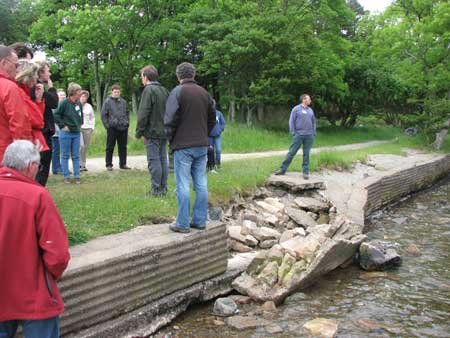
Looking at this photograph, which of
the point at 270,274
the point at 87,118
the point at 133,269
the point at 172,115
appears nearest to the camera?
the point at 133,269

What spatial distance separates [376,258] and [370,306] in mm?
1663

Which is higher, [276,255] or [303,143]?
[303,143]

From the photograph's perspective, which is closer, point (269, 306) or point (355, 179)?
point (269, 306)

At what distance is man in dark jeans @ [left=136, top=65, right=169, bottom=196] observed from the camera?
306 inches

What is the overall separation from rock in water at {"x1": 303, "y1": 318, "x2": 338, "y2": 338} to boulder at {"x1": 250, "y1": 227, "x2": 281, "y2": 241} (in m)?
2.51

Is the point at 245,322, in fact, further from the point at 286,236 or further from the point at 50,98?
the point at 50,98

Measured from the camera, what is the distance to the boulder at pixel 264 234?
790 cm

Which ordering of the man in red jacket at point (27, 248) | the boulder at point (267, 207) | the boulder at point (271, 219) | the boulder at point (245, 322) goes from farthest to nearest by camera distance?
the boulder at point (267, 207)
the boulder at point (271, 219)
the boulder at point (245, 322)
the man in red jacket at point (27, 248)

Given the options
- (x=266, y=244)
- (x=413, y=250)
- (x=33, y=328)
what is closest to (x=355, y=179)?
(x=413, y=250)

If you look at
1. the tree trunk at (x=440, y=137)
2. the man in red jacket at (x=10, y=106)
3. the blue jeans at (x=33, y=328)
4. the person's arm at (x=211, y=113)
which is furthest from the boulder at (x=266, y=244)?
the tree trunk at (x=440, y=137)

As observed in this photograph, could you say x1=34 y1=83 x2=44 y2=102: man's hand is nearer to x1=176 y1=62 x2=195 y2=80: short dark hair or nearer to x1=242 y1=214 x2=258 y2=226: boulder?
x1=176 y1=62 x2=195 y2=80: short dark hair

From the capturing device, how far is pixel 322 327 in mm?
5266

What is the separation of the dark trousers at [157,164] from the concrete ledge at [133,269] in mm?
1821

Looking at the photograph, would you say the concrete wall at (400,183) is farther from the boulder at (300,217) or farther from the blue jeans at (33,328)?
Result: the blue jeans at (33,328)
